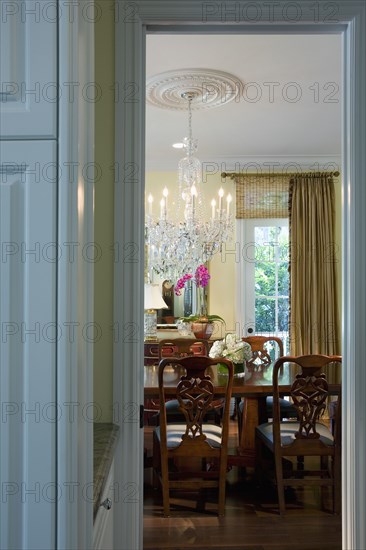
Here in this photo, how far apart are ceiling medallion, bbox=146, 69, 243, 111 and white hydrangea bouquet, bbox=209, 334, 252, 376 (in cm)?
169

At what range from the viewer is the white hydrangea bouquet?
3.64 meters

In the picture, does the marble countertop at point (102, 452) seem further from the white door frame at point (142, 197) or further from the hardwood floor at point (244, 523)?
the hardwood floor at point (244, 523)

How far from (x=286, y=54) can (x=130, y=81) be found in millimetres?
1736

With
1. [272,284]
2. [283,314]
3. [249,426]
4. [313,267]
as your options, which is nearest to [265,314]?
[283,314]

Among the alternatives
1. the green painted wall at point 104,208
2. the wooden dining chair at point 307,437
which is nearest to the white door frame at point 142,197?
the green painted wall at point 104,208

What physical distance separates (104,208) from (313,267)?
4.37m

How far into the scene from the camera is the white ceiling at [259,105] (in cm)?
303

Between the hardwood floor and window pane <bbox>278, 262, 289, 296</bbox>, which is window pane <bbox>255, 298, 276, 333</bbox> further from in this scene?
the hardwood floor

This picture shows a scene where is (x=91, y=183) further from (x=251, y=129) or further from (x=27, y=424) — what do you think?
(x=251, y=129)

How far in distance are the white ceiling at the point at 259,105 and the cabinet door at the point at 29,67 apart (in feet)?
6.75

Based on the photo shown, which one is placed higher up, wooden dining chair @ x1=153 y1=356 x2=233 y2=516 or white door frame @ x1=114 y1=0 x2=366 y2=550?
white door frame @ x1=114 y1=0 x2=366 y2=550

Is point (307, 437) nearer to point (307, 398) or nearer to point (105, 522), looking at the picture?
point (307, 398)

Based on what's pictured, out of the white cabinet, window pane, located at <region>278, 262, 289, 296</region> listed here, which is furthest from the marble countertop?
window pane, located at <region>278, 262, 289, 296</region>

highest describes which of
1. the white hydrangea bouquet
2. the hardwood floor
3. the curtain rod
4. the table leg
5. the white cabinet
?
the curtain rod
